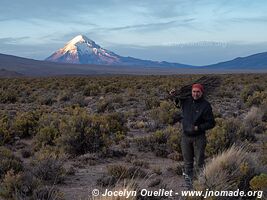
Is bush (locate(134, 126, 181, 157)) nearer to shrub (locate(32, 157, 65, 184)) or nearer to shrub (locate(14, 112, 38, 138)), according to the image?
shrub (locate(32, 157, 65, 184))

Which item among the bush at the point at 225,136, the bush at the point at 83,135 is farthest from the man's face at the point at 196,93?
the bush at the point at 83,135

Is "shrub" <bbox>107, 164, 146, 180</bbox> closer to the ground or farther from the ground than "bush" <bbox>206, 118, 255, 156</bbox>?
closer to the ground

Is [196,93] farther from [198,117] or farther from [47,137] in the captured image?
[47,137]

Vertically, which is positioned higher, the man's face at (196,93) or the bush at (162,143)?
the man's face at (196,93)

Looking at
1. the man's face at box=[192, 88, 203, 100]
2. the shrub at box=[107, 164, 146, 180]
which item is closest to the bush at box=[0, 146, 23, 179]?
the shrub at box=[107, 164, 146, 180]

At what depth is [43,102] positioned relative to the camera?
2450 cm

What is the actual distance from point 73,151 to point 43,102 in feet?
45.8

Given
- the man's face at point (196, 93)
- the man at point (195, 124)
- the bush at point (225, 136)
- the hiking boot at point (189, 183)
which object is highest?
the man's face at point (196, 93)

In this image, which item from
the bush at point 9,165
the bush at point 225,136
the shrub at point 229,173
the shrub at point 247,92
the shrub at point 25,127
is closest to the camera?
the shrub at point 229,173

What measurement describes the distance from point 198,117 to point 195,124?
0.13 metres

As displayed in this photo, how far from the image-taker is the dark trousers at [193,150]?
7.54 meters

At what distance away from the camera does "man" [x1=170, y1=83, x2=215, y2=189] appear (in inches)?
292

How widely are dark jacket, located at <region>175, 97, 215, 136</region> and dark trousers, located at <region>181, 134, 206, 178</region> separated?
11 cm

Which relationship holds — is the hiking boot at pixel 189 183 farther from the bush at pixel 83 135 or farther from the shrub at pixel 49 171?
the bush at pixel 83 135
